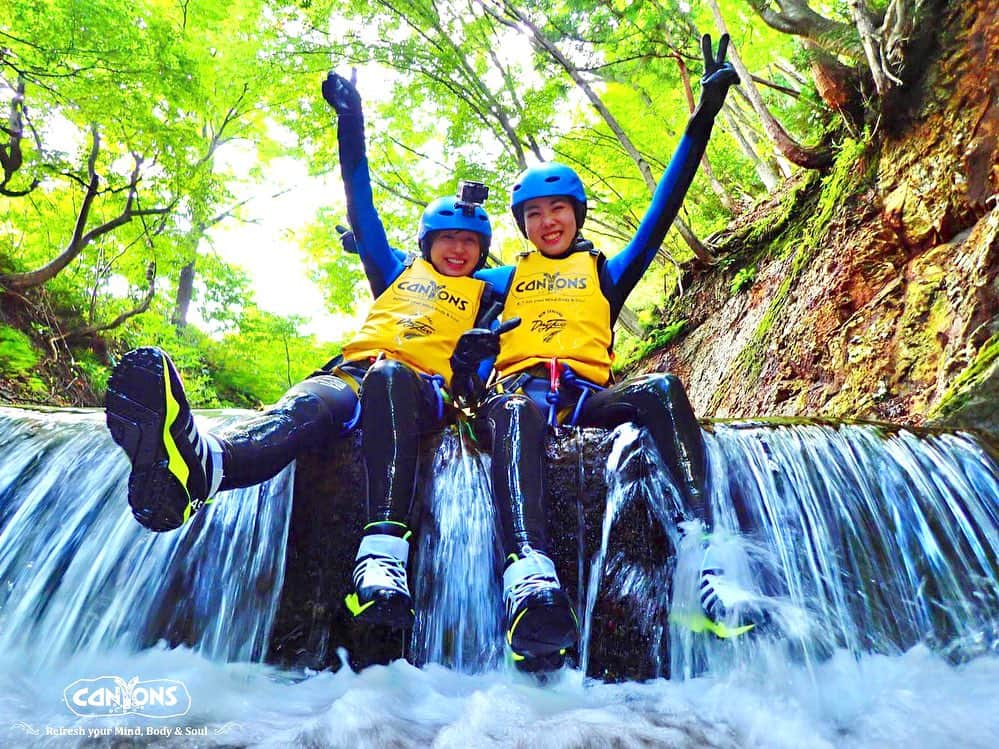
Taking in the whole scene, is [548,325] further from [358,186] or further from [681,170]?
[358,186]

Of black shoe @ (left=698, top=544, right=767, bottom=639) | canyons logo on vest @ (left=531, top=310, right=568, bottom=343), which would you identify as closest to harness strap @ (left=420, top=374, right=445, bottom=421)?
canyons logo on vest @ (left=531, top=310, right=568, bottom=343)

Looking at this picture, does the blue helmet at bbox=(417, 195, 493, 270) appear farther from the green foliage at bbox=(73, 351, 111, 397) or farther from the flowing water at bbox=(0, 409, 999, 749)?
the green foliage at bbox=(73, 351, 111, 397)

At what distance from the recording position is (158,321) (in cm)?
1109

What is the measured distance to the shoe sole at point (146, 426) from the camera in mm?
1773

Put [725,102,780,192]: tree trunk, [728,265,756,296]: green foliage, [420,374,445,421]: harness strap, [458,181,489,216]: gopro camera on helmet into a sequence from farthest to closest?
[725,102,780,192]: tree trunk
[728,265,756,296]: green foliage
[458,181,489,216]: gopro camera on helmet
[420,374,445,421]: harness strap

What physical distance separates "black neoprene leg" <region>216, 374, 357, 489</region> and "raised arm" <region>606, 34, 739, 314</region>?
5.32 ft

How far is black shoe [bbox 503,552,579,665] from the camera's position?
71.7 inches

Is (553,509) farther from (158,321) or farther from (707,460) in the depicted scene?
(158,321)

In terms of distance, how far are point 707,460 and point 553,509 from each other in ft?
2.52

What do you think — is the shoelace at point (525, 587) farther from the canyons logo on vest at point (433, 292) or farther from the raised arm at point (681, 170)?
the raised arm at point (681, 170)

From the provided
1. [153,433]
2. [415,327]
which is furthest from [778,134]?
[153,433]

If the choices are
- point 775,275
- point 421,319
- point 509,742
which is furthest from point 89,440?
point 775,275

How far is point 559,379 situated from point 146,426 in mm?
1759

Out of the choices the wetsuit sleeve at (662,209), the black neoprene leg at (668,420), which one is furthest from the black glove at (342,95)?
the black neoprene leg at (668,420)
